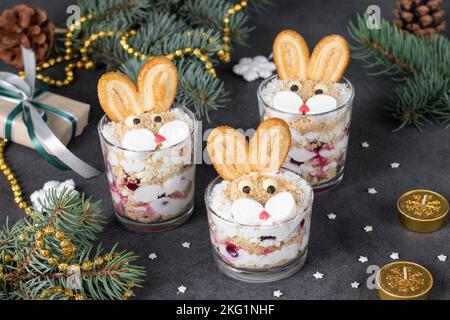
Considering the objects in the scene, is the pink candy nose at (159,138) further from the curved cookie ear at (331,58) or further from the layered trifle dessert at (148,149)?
the curved cookie ear at (331,58)

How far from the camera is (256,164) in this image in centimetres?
150

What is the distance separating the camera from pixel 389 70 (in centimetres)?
211

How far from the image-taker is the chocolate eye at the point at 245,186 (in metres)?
1.46

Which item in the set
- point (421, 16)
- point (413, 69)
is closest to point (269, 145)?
point (413, 69)

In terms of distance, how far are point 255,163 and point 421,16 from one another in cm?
81

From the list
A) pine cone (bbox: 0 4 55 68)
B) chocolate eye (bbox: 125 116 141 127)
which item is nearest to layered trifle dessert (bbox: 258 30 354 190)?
chocolate eye (bbox: 125 116 141 127)

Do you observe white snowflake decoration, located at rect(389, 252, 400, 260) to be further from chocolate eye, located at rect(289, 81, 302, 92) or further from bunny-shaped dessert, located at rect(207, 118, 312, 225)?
chocolate eye, located at rect(289, 81, 302, 92)

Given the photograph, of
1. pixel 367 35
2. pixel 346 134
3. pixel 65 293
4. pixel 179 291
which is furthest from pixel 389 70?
pixel 65 293

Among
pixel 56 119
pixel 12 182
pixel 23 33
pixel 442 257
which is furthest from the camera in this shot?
pixel 23 33

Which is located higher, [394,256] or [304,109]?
[304,109]

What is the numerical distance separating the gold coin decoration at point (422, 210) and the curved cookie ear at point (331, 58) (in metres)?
0.29

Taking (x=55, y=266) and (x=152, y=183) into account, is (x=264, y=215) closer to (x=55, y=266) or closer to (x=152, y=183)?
(x=152, y=183)

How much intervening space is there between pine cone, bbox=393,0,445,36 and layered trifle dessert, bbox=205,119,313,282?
2.49 feet
